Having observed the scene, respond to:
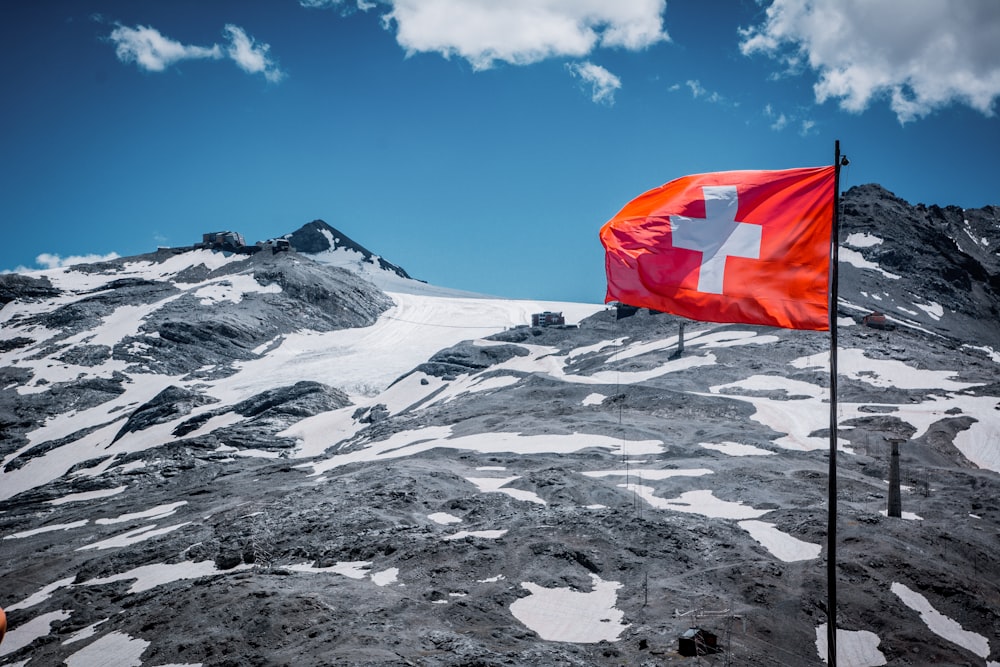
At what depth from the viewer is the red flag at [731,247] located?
12.8 metres

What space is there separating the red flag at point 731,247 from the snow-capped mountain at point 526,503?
965 centimetres

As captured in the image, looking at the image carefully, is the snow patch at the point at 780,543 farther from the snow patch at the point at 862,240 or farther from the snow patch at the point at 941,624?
the snow patch at the point at 862,240

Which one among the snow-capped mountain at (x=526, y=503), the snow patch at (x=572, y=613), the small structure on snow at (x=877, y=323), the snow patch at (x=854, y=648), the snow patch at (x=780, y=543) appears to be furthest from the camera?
the small structure on snow at (x=877, y=323)

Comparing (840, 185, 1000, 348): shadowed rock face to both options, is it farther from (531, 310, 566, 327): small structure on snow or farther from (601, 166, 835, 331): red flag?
(601, 166, 835, 331): red flag

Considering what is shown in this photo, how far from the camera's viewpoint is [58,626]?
2648cm

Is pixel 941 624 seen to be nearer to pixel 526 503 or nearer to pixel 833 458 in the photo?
pixel 833 458

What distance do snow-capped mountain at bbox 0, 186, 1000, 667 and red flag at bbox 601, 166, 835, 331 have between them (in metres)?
9.65

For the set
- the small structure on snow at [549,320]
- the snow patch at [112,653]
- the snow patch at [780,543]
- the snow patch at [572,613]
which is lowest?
the snow patch at [112,653]

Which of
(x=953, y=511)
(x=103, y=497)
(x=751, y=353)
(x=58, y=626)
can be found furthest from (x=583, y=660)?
(x=751, y=353)

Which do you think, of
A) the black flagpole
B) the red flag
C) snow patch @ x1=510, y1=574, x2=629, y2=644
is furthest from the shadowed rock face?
the black flagpole

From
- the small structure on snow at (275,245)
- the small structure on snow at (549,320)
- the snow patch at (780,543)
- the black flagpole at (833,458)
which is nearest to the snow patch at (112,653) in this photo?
the black flagpole at (833,458)

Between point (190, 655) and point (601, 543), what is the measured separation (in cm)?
1443

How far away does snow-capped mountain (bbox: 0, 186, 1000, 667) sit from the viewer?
21.4 m

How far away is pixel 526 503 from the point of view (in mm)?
35062
